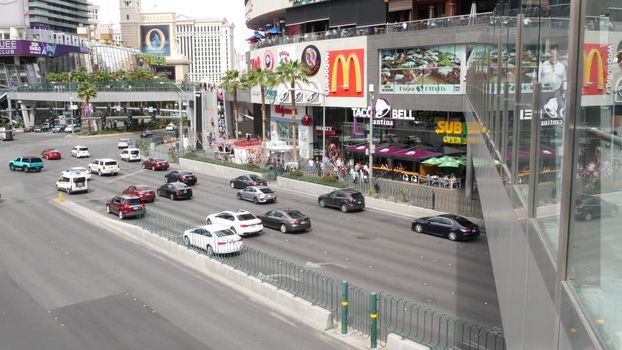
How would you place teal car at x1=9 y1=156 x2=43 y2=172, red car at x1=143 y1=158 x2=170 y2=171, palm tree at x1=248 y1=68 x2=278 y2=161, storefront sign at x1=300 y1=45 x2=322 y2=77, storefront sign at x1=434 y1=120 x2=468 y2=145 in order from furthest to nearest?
red car at x1=143 y1=158 x2=170 y2=171
teal car at x1=9 y1=156 x2=43 y2=172
storefront sign at x1=300 y1=45 x2=322 y2=77
palm tree at x1=248 y1=68 x2=278 y2=161
storefront sign at x1=434 y1=120 x2=468 y2=145

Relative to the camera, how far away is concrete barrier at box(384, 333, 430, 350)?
48.5 feet

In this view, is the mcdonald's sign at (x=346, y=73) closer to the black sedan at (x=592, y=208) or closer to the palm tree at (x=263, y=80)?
the palm tree at (x=263, y=80)

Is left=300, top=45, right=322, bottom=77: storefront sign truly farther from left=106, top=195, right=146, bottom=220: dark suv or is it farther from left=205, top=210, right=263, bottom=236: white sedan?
left=205, top=210, right=263, bottom=236: white sedan

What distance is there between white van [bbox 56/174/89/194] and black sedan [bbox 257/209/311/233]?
20.0 metres

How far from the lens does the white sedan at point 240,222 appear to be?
99.8 feet

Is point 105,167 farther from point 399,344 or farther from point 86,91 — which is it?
point 399,344

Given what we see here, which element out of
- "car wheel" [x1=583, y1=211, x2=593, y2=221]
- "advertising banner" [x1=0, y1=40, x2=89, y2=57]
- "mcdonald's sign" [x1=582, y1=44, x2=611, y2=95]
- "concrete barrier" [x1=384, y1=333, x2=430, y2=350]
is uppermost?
"advertising banner" [x1=0, y1=40, x2=89, y2=57]

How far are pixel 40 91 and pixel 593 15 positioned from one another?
381ft

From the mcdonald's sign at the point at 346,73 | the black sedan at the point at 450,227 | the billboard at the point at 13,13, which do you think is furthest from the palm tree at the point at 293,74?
the billboard at the point at 13,13

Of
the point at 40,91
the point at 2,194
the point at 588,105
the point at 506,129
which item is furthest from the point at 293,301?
the point at 40,91

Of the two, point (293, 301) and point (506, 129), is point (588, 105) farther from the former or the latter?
point (293, 301)

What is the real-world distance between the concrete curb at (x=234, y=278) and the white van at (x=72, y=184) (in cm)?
1254

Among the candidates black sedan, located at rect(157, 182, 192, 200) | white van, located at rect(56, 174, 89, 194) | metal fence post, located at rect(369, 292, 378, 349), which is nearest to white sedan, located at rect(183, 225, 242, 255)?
metal fence post, located at rect(369, 292, 378, 349)

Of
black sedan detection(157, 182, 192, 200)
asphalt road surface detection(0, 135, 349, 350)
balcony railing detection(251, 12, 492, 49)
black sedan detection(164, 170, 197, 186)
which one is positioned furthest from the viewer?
black sedan detection(164, 170, 197, 186)
